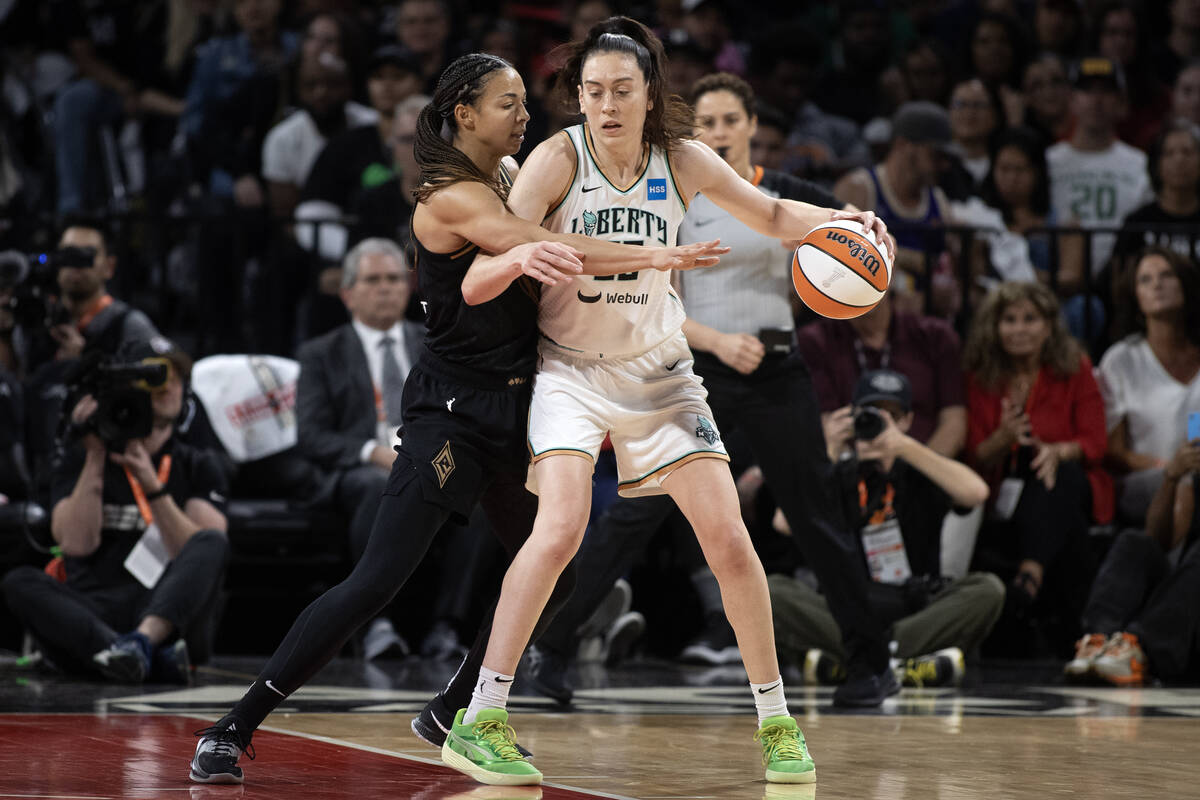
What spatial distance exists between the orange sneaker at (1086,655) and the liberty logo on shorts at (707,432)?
3.18 m

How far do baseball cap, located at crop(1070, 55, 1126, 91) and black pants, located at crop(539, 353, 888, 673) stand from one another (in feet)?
14.7

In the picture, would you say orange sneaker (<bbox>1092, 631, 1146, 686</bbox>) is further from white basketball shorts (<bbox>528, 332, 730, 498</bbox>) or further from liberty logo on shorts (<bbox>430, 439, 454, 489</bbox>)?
liberty logo on shorts (<bbox>430, 439, 454, 489</bbox>)

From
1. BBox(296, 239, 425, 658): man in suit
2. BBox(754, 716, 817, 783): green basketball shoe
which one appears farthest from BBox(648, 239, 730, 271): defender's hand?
BBox(296, 239, 425, 658): man in suit

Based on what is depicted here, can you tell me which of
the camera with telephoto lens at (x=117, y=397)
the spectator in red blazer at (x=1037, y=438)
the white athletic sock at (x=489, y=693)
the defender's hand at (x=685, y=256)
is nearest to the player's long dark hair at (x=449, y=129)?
the defender's hand at (x=685, y=256)

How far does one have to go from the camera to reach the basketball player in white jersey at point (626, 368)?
13.6 ft

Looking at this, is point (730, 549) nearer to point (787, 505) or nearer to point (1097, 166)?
point (787, 505)

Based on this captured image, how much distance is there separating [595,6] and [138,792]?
7227 millimetres

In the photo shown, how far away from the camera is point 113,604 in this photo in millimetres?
6852

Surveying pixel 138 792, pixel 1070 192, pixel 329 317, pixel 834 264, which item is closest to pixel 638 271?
pixel 834 264

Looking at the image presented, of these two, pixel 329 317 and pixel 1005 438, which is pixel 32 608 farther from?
pixel 1005 438

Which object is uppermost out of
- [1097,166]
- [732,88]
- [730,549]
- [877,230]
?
[1097,166]

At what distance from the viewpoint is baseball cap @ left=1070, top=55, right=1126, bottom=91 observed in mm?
9469

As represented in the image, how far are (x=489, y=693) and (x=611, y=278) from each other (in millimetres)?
1135

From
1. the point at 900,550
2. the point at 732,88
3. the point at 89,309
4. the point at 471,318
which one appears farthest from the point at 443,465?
the point at 89,309
